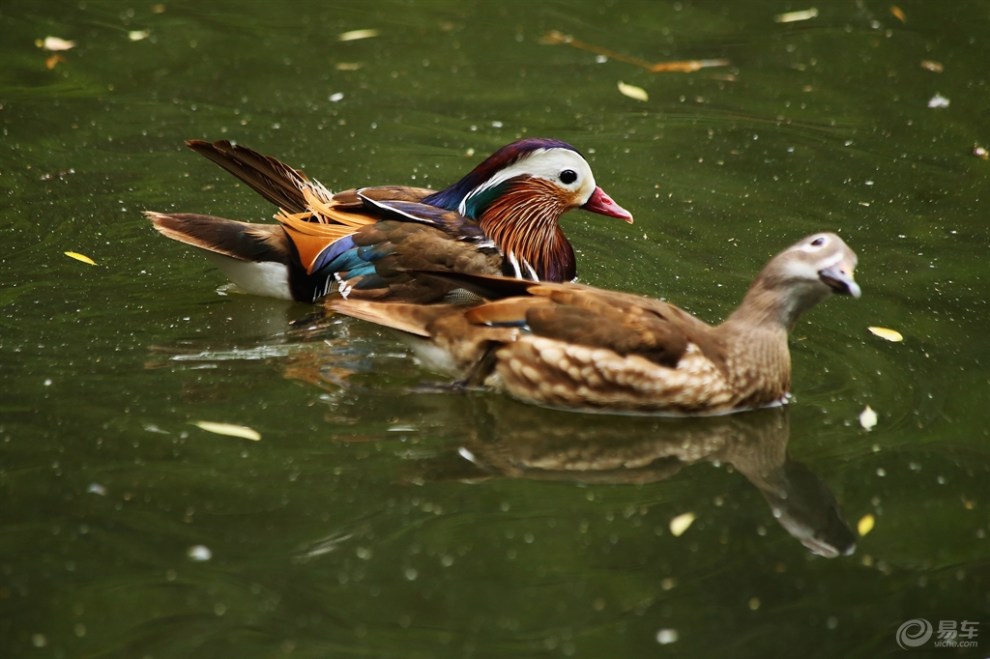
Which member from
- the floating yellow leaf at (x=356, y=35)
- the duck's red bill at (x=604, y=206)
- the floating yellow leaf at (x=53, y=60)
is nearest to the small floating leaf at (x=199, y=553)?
the duck's red bill at (x=604, y=206)

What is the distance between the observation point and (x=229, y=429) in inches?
212

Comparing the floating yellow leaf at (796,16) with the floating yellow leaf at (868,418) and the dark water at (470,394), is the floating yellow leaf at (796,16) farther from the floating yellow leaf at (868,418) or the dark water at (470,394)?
the floating yellow leaf at (868,418)

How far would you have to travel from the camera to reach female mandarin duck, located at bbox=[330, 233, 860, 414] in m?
5.57

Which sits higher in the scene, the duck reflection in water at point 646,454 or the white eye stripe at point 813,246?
the white eye stripe at point 813,246

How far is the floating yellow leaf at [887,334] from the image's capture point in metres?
6.41

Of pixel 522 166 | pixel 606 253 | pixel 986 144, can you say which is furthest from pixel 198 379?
pixel 986 144

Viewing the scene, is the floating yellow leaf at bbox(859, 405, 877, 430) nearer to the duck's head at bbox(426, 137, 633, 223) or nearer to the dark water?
the dark water

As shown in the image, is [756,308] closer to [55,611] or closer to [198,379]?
[198,379]

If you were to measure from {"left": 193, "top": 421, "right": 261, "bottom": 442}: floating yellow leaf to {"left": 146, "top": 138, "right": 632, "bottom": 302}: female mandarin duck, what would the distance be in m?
1.23

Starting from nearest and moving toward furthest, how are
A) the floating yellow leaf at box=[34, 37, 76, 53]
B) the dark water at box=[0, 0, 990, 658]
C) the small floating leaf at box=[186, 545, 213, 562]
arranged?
the dark water at box=[0, 0, 990, 658], the small floating leaf at box=[186, 545, 213, 562], the floating yellow leaf at box=[34, 37, 76, 53]

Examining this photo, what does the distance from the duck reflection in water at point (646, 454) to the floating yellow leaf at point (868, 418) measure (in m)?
0.31

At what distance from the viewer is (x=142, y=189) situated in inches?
311

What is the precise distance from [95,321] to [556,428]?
7.60 ft

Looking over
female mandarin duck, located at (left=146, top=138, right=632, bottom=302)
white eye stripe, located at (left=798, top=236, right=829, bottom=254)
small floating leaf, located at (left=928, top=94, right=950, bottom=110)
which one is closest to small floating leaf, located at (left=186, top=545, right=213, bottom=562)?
female mandarin duck, located at (left=146, top=138, right=632, bottom=302)
